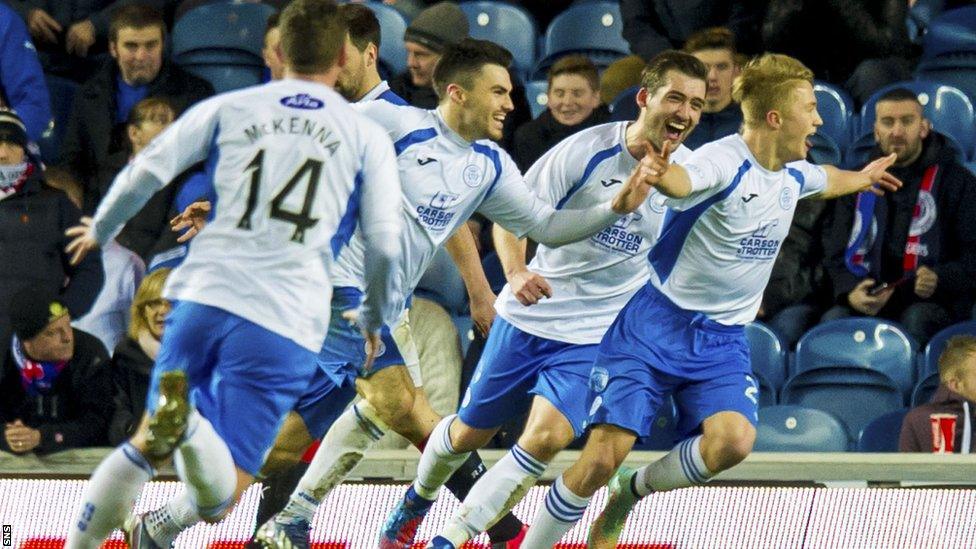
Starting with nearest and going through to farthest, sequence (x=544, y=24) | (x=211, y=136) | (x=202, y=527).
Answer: (x=211, y=136), (x=202, y=527), (x=544, y=24)

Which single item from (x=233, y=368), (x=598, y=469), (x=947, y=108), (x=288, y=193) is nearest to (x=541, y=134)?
(x=947, y=108)

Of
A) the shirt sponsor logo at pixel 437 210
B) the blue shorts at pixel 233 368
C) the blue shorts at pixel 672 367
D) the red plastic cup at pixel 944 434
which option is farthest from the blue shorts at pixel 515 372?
the red plastic cup at pixel 944 434

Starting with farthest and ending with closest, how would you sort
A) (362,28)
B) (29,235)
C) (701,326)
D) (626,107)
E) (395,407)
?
(626,107), (29,235), (362,28), (395,407), (701,326)

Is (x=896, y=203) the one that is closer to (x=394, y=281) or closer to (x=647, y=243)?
(x=647, y=243)

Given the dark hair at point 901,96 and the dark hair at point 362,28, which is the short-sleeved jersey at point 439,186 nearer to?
the dark hair at point 362,28

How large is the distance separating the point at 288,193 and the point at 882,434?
4487 millimetres

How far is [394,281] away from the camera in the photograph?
6.59m

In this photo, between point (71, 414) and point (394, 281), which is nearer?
point (394, 281)

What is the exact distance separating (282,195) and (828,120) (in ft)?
18.5

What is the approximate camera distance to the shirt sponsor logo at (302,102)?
6.44 m

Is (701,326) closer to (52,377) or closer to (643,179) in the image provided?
(643,179)

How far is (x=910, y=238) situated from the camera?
35.1 ft

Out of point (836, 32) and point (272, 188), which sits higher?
point (272, 188)

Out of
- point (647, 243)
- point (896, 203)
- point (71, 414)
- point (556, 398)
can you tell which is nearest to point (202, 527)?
point (71, 414)
